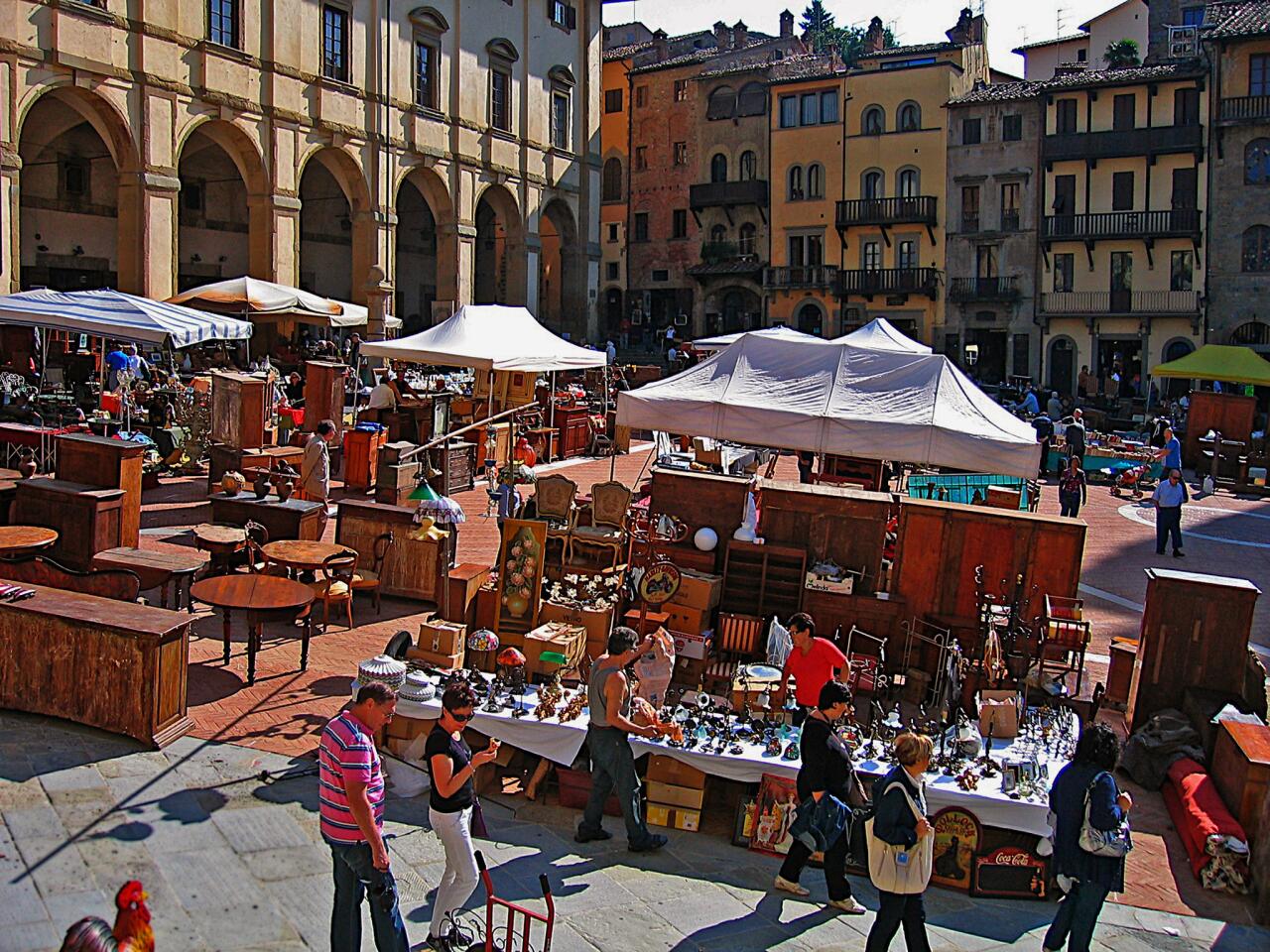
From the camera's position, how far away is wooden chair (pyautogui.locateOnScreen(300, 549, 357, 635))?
35.2 feet

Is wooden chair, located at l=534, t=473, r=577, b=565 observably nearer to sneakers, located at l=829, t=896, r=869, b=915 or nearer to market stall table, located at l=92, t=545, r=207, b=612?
market stall table, located at l=92, t=545, r=207, b=612

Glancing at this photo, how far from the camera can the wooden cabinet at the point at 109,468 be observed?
11523mm

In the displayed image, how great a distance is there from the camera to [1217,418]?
27.7 metres

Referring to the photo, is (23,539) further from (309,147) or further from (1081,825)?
(309,147)

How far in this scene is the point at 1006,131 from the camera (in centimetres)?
4194

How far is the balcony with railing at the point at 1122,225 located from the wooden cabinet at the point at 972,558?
33058mm

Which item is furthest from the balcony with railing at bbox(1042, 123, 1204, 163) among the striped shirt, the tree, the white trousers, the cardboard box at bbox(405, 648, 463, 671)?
the striped shirt

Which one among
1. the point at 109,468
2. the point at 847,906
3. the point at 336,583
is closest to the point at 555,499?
the point at 336,583

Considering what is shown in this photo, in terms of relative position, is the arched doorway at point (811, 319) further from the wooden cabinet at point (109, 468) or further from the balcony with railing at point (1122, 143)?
the wooden cabinet at point (109, 468)

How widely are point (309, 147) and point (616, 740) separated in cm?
2766

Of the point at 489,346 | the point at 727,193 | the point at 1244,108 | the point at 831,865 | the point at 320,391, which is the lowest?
the point at 831,865

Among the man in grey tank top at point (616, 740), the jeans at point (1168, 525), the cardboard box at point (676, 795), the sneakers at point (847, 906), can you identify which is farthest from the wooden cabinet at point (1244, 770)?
the jeans at point (1168, 525)

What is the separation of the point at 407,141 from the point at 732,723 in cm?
2986

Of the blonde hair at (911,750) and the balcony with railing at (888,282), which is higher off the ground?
the balcony with railing at (888,282)
